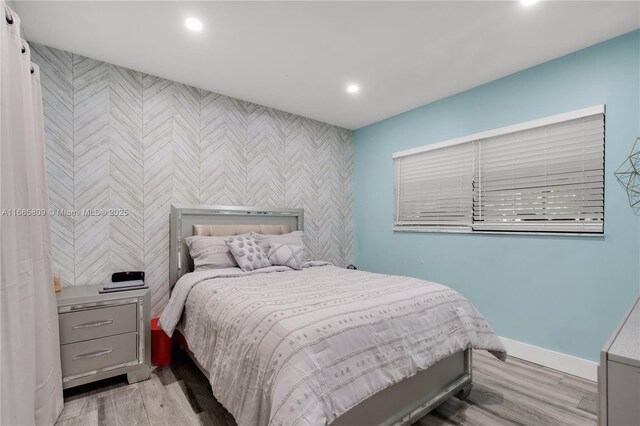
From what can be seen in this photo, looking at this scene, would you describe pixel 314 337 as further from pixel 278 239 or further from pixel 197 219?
pixel 197 219

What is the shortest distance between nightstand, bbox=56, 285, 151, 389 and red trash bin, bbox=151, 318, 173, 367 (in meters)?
0.17

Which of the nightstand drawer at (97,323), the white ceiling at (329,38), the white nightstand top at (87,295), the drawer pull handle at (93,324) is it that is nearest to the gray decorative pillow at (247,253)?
the white nightstand top at (87,295)

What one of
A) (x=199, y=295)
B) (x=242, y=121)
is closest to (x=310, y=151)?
(x=242, y=121)

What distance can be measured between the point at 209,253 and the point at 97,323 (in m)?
0.95

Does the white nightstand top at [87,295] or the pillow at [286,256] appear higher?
the pillow at [286,256]

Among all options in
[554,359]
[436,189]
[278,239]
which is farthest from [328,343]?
[436,189]

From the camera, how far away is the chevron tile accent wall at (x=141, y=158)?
2.47m

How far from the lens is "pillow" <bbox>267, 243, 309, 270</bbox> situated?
2969mm

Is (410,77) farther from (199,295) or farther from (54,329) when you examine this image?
(54,329)

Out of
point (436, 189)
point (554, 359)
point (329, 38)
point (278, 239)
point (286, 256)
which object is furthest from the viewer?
point (436, 189)

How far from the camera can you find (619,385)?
0.91 metres

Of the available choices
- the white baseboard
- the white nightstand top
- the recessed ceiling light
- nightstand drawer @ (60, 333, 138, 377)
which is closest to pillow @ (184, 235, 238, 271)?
the white nightstand top

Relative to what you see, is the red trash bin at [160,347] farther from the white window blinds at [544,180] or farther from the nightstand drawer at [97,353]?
the white window blinds at [544,180]

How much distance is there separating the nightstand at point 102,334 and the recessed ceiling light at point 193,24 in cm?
202
